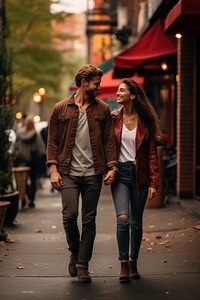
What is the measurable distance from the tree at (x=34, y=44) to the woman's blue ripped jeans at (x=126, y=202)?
1112 inches

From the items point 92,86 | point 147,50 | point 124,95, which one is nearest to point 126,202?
point 124,95

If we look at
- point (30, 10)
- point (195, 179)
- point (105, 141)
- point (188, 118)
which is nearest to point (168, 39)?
point (188, 118)

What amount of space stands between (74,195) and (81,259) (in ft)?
2.03

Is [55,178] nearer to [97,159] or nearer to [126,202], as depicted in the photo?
[97,159]

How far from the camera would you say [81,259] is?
839 centimetres

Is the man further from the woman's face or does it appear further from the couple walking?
the woman's face

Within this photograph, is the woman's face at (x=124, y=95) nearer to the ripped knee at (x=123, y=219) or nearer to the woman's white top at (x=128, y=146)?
the woman's white top at (x=128, y=146)

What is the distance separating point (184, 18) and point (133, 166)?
305 centimetres

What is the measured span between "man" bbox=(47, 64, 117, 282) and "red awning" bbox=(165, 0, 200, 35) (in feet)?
7.87

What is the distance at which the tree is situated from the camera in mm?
37031

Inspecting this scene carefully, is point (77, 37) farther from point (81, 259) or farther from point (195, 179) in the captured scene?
point (81, 259)

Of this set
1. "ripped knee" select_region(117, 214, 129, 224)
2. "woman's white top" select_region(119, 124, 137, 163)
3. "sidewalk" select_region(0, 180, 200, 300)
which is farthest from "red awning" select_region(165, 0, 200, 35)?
"ripped knee" select_region(117, 214, 129, 224)

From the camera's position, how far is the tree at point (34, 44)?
37.0 metres

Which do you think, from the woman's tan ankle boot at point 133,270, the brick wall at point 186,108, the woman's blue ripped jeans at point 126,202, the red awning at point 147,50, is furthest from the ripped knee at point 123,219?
the brick wall at point 186,108
